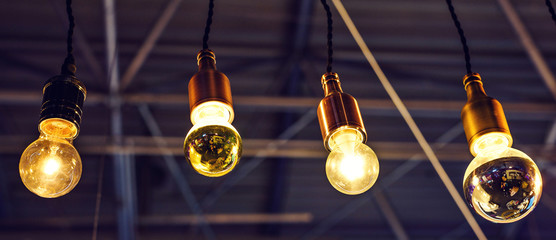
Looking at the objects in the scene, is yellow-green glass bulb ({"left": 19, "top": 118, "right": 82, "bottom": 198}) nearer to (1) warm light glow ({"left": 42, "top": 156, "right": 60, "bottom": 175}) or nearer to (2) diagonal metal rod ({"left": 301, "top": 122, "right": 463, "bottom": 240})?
(1) warm light glow ({"left": 42, "top": 156, "right": 60, "bottom": 175})

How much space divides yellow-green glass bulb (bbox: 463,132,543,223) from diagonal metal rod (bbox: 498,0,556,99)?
9.17ft

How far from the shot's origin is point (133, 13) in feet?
11.5

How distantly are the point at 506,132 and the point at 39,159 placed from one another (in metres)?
0.94

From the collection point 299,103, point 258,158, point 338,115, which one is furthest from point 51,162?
point 258,158

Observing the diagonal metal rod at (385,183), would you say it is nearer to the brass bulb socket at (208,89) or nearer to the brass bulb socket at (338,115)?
the brass bulb socket at (338,115)

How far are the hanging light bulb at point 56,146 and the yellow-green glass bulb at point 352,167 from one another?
0.53 metres

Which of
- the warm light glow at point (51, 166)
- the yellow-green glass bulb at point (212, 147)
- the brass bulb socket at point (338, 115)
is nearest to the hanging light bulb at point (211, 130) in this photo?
the yellow-green glass bulb at point (212, 147)

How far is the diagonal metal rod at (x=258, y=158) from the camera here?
4176mm

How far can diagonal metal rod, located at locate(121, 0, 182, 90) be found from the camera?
3.36m

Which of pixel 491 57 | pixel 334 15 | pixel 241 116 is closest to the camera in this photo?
pixel 334 15

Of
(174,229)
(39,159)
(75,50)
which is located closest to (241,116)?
(75,50)

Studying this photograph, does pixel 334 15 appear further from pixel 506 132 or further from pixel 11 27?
pixel 506 132


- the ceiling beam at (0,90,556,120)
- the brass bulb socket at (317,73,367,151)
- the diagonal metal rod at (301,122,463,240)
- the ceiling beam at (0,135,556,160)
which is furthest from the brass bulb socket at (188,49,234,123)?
the diagonal metal rod at (301,122,463,240)

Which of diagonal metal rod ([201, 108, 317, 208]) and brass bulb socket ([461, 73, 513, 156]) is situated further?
diagonal metal rod ([201, 108, 317, 208])
